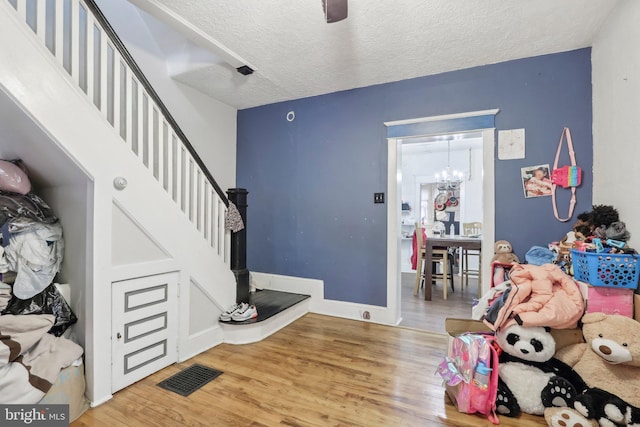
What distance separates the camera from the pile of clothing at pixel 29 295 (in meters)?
1.44

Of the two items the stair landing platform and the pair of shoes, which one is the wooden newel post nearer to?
the pair of shoes

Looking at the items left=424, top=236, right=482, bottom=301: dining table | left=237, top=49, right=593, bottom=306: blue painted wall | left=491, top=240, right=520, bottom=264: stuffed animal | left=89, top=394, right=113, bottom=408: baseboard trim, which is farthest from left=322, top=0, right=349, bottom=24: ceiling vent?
left=424, top=236, right=482, bottom=301: dining table

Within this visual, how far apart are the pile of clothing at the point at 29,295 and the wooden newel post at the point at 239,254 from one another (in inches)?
47.0

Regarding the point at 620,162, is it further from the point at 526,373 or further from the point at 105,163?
the point at 105,163

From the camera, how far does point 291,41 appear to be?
2.24 meters

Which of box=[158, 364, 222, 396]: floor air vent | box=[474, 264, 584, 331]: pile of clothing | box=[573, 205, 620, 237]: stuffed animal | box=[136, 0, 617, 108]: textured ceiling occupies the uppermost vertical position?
box=[136, 0, 617, 108]: textured ceiling

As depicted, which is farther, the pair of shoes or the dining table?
the dining table

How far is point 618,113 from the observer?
1.84 meters

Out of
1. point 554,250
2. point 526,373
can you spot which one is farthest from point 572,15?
point 526,373

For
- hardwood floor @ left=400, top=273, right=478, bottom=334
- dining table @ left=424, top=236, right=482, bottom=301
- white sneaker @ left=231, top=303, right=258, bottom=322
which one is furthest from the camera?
dining table @ left=424, top=236, right=482, bottom=301

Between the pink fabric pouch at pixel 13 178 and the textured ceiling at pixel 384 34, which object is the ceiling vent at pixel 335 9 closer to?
the textured ceiling at pixel 384 34

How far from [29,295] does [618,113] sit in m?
3.86

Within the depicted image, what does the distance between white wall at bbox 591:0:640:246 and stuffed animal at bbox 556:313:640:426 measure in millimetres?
569

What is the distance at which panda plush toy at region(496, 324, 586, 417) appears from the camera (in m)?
1.55
